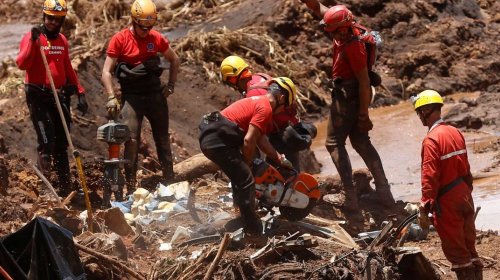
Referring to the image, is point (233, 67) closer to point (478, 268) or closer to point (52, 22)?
point (52, 22)

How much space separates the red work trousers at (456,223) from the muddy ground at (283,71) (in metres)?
0.92

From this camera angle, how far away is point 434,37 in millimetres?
20422

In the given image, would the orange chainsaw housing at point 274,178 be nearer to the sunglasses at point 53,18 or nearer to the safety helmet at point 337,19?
the safety helmet at point 337,19

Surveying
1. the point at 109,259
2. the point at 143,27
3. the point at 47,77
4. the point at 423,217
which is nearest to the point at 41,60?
the point at 47,77

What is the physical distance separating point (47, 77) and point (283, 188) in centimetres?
275

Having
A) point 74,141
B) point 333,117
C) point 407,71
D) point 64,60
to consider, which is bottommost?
point 407,71

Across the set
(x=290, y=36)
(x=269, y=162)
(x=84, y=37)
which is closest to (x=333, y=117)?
(x=269, y=162)

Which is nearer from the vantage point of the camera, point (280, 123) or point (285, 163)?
point (285, 163)

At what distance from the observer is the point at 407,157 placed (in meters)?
14.4

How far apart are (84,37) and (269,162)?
10912mm

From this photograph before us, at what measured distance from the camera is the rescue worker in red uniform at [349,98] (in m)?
9.87

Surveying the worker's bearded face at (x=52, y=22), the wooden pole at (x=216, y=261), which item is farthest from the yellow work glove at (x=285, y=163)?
the worker's bearded face at (x=52, y=22)

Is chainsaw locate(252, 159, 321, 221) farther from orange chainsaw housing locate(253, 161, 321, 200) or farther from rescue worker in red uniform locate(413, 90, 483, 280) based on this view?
rescue worker in red uniform locate(413, 90, 483, 280)

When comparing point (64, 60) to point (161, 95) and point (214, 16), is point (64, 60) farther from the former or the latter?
point (214, 16)
